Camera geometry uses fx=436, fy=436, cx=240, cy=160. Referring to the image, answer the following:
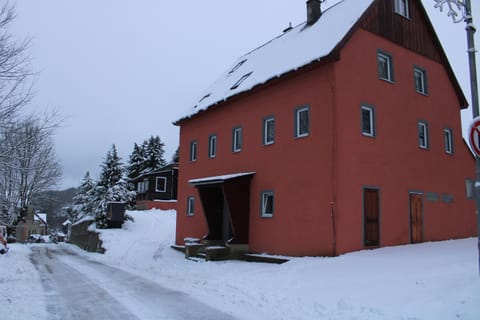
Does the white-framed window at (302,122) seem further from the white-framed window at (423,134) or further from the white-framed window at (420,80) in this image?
the white-framed window at (420,80)

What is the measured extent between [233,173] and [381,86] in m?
7.66

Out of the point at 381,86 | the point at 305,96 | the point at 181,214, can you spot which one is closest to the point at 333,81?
the point at 305,96

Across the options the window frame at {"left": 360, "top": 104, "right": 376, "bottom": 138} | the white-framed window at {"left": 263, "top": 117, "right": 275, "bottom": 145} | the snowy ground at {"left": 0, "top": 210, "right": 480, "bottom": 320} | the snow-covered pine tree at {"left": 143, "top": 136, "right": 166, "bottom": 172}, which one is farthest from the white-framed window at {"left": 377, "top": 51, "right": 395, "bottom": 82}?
the snow-covered pine tree at {"left": 143, "top": 136, "right": 166, "bottom": 172}

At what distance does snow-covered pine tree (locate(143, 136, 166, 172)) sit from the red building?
47523 mm

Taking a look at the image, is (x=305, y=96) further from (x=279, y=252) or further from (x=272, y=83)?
(x=279, y=252)

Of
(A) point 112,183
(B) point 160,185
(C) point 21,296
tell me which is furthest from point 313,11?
(B) point 160,185

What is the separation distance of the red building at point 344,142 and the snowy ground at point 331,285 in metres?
1.45

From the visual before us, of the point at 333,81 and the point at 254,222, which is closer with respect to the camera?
the point at 333,81

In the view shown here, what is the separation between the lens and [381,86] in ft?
56.0

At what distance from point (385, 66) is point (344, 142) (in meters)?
4.72

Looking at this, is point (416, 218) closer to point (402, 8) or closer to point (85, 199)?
point (402, 8)

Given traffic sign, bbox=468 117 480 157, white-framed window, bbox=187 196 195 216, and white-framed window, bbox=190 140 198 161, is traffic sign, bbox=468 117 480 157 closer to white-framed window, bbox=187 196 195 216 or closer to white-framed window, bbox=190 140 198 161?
white-framed window, bbox=187 196 195 216

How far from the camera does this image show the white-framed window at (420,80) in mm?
19163

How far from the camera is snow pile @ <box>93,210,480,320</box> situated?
7.95 m
